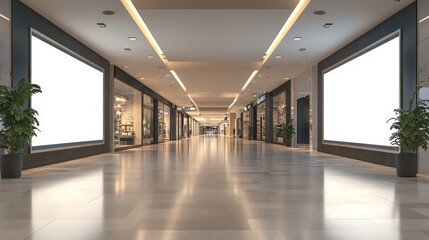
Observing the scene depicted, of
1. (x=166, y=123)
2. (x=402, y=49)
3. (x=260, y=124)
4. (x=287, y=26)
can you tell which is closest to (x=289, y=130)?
→ (x=287, y=26)

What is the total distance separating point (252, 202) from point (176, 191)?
1.34 metres

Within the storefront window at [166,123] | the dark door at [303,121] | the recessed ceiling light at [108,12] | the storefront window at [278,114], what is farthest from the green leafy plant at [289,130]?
the storefront window at [166,123]

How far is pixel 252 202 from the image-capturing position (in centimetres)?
472

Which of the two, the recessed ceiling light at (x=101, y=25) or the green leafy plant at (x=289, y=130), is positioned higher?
the recessed ceiling light at (x=101, y=25)

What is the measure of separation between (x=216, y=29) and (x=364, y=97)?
4.82 meters

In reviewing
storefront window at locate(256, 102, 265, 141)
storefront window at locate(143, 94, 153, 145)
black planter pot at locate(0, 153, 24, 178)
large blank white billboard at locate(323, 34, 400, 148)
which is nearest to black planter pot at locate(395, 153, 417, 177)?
large blank white billboard at locate(323, 34, 400, 148)

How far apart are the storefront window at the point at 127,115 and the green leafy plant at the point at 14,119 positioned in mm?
8964

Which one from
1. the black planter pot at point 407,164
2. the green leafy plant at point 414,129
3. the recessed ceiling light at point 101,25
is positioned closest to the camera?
the green leafy plant at point 414,129

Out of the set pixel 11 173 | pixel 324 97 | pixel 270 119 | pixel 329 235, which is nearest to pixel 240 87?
pixel 270 119

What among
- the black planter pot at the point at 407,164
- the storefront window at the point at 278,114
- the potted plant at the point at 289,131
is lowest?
the black planter pot at the point at 407,164

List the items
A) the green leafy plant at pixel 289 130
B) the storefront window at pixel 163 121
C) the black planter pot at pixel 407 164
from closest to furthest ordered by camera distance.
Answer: the black planter pot at pixel 407 164, the green leafy plant at pixel 289 130, the storefront window at pixel 163 121

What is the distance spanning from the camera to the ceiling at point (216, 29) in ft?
28.1

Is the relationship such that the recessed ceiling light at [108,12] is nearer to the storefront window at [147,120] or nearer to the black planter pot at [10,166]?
the black planter pot at [10,166]

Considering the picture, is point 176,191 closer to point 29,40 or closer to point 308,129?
point 29,40
